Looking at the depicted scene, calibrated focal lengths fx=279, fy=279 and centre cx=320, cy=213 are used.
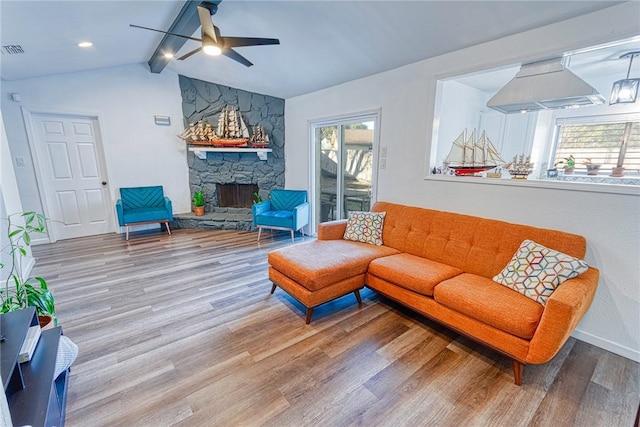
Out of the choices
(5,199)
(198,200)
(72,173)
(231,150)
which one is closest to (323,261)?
(5,199)

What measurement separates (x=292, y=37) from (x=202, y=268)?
2.88 m

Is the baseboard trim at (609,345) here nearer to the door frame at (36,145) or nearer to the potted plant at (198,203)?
the potted plant at (198,203)

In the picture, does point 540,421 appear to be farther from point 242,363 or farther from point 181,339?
point 181,339

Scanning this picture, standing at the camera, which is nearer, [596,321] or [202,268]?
[596,321]

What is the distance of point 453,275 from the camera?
233 cm

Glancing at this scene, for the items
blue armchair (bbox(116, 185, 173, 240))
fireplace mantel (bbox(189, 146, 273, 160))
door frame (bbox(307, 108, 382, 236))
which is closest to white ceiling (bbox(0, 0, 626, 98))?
door frame (bbox(307, 108, 382, 236))

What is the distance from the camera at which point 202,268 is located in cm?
344

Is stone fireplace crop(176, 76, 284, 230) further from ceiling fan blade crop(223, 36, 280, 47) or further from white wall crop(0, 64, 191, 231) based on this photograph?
ceiling fan blade crop(223, 36, 280, 47)

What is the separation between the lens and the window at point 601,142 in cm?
320

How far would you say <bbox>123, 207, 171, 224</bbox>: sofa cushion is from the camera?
4500 mm

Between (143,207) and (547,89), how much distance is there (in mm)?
5718

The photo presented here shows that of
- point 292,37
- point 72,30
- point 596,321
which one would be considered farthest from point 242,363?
point 72,30

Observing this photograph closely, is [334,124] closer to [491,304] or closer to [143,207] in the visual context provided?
[491,304]

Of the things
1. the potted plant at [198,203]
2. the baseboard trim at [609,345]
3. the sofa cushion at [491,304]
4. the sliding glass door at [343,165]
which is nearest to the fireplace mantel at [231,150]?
Result: the potted plant at [198,203]
